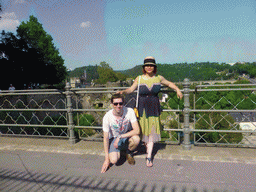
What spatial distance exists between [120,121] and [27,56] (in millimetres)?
26331

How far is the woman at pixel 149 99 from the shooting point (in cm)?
345

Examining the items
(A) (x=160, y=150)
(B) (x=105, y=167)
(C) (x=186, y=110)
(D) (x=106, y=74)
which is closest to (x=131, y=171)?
(B) (x=105, y=167)

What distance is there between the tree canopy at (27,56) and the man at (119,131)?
21758 millimetres

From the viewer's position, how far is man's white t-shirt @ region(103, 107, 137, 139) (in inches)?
133

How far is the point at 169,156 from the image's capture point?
365 centimetres

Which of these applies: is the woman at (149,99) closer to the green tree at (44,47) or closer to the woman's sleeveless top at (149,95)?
the woman's sleeveless top at (149,95)

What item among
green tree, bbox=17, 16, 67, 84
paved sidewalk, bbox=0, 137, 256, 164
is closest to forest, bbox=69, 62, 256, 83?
green tree, bbox=17, 16, 67, 84

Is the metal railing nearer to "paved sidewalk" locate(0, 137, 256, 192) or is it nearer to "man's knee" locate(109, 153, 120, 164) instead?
"paved sidewalk" locate(0, 137, 256, 192)

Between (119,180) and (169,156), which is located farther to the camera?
(169,156)

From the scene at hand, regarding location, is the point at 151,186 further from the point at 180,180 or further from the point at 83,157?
the point at 83,157

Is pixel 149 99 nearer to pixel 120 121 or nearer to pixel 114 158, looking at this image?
pixel 120 121

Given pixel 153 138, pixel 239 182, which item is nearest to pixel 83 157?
pixel 153 138

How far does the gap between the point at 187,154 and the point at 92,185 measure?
1849 millimetres

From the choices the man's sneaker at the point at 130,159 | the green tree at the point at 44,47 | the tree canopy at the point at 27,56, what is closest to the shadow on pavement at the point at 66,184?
the man's sneaker at the point at 130,159
